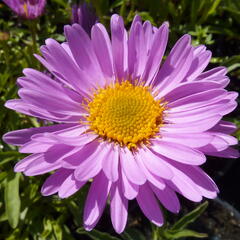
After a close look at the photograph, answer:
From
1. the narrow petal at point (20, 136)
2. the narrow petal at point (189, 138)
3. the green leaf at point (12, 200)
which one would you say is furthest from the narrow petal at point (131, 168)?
the green leaf at point (12, 200)

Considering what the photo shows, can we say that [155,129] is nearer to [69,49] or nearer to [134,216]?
[69,49]

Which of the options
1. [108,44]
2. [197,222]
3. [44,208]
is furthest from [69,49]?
[197,222]

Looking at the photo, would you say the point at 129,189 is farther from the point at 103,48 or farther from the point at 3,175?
the point at 3,175

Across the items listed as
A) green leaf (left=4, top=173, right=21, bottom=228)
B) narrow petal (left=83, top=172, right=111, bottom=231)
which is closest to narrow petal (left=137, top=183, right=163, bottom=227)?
narrow petal (left=83, top=172, right=111, bottom=231)

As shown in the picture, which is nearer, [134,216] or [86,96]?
[86,96]

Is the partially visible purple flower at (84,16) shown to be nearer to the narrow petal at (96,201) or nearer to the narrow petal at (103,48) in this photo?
the narrow petal at (103,48)

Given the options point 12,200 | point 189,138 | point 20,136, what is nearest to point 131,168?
point 189,138
